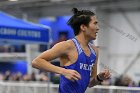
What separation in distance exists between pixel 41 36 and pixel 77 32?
190 inches

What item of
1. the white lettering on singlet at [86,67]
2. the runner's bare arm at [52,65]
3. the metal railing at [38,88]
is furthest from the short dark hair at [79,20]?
the metal railing at [38,88]

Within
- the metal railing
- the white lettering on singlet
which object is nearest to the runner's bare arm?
the white lettering on singlet

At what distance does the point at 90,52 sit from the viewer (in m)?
3.87

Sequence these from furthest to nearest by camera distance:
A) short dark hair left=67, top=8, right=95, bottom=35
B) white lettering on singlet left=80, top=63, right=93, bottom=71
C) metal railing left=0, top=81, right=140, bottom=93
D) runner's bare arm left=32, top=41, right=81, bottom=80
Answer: metal railing left=0, top=81, right=140, bottom=93, short dark hair left=67, top=8, right=95, bottom=35, white lettering on singlet left=80, top=63, right=93, bottom=71, runner's bare arm left=32, top=41, right=81, bottom=80

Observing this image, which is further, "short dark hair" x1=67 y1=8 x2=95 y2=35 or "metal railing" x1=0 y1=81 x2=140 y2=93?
"metal railing" x1=0 y1=81 x2=140 y2=93

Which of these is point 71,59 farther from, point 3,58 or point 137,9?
point 3,58

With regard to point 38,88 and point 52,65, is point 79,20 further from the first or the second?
point 38,88

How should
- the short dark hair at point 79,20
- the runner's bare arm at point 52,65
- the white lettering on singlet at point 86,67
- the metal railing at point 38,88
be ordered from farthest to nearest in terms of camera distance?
the metal railing at point 38,88 < the short dark hair at point 79,20 < the white lettering on singlet at point 86,67 < the runner's bare arm at point 52,65

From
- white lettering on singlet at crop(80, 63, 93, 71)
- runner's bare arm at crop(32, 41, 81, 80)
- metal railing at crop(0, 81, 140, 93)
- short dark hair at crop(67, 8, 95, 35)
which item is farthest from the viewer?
metal railing at crop(0, 81, 140, 93)

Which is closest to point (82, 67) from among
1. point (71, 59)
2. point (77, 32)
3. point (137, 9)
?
point (71, 59)

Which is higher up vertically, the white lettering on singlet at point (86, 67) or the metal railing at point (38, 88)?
the white lettering on singlet at point (86, 67)

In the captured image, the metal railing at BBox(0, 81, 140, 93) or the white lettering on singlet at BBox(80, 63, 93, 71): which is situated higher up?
the white lettering on singlet at BBox(80, 63, 93, 71)

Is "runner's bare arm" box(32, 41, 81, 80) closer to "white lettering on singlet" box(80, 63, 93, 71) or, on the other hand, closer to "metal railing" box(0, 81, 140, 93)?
"white lettering on singlet" box(80, 63, 93, 71)

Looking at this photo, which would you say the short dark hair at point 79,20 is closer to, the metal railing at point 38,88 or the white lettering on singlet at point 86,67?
the white lettering on singlet at point 86,67
